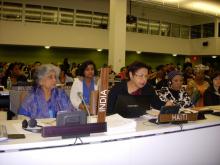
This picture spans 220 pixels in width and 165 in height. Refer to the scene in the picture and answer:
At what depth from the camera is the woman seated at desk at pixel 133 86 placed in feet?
9.33

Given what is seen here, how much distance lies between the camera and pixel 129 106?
8.39 ft

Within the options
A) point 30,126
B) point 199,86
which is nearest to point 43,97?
point 30,126

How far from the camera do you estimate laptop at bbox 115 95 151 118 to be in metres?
2.56

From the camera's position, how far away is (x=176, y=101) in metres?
3.58

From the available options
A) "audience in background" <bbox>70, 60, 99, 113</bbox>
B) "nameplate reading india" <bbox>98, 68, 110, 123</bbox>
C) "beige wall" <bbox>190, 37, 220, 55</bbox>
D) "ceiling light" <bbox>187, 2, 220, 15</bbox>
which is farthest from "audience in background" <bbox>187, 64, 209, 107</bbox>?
"beige wall" <bbox>190, 37, 220, 55</bbox>

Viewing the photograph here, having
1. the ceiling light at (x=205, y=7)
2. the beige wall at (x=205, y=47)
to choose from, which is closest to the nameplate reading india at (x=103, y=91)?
the ceiling light at (x=205, y=7)

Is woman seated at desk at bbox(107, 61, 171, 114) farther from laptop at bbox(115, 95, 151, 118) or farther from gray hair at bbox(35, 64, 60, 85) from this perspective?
gray hair at bbox(35, 64, 60, 85)

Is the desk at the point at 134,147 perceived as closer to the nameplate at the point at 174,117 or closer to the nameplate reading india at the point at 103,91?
the nameplate at the point at 174,117

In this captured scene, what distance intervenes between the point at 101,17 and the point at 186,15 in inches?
215

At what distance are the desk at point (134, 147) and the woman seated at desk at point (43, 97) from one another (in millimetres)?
508

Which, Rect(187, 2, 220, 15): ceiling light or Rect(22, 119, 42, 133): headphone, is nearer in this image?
Rect(22, 119, 42, 133): headphone

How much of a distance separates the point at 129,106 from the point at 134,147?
0.47 metres

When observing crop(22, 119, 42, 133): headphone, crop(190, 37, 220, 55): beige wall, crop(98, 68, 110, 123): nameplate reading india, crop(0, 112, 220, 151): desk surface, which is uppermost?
crop(190, 37, 220, 55): beige wall

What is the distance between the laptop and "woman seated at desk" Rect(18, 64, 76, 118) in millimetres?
525
